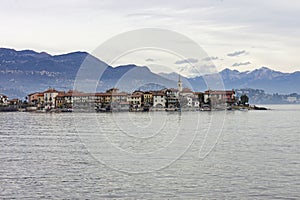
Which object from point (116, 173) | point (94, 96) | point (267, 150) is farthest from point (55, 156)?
point (94, 96)

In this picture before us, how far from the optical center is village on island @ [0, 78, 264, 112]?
355 ft

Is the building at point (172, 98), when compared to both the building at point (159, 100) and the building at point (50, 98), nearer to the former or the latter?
the building at point (159, 100)

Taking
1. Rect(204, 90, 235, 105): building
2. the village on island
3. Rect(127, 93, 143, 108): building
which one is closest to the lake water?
the village on island

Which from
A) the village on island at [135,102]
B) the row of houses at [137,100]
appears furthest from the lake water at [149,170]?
the row of houses at [137,100]

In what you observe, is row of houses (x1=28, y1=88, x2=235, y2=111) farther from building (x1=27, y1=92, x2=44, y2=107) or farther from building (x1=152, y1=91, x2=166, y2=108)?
building (x1=27, y1=92, x2=44, y2=107)

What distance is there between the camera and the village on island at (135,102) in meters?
108

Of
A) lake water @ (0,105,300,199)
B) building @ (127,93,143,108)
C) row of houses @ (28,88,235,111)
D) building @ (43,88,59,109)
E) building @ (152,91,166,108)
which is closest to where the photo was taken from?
lake water @ (0,105,300,199)

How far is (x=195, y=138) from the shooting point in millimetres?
35562

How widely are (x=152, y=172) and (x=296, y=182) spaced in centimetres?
541

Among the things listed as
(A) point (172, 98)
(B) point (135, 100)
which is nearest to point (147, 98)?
(B) point (135, 100)

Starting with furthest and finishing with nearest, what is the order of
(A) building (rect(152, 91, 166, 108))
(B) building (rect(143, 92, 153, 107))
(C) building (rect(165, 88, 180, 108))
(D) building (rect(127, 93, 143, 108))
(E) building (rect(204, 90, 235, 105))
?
(E) building (rect(204, 90, 235, 105)) < (B) building (rect(143, 92, 153, 107)) < (D) building (rect(127, 93, 143, 108)) < (A) building (rect(152, 91, 166, 108)) < (C) building (rect(165, 88, 180, 108))

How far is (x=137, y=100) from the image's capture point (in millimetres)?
110812

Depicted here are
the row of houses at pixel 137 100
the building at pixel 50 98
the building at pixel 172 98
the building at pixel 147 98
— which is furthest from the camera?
the building at pixel 50 98

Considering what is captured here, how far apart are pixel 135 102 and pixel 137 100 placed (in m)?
0.66
